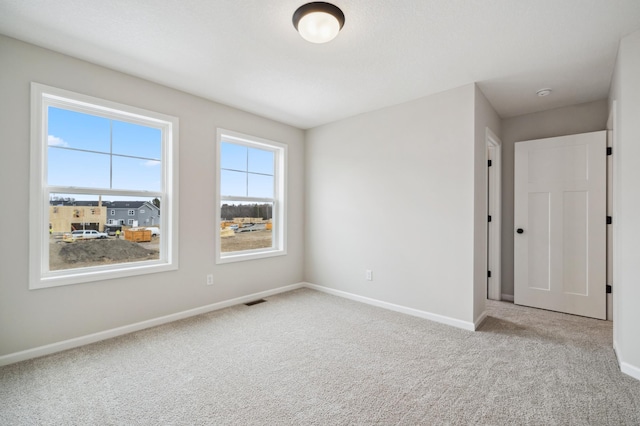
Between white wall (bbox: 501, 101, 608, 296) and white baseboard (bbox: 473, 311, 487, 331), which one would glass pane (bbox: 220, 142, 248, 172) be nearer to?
white baseboard (bbox: 473, 311, 487, 331)

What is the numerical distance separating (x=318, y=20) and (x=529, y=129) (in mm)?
3447

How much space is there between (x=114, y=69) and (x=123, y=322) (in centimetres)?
245

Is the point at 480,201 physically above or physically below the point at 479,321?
above

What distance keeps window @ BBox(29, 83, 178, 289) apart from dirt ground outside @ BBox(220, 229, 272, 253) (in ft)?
2.30

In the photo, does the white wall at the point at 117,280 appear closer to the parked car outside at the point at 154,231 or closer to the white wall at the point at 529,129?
the parked car outside at the point at 154,231

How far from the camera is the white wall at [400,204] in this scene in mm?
3139

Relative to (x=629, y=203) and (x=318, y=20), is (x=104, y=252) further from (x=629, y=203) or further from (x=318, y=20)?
(x=629, y=203)

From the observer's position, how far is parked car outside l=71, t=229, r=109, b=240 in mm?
2736

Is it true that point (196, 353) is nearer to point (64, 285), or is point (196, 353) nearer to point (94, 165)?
point (64, 285)

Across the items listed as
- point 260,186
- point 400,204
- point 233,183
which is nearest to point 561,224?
point 400,204

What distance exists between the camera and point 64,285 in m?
2.56

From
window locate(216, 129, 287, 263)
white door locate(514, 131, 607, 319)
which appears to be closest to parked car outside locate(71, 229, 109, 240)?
window locate(216, 129, 287, 263)

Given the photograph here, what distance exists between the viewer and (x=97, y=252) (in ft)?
9.42

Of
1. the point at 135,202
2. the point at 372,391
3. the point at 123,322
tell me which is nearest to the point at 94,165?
the point at 135,202
